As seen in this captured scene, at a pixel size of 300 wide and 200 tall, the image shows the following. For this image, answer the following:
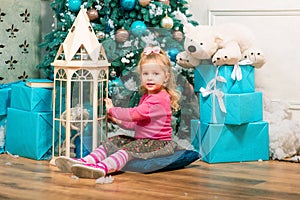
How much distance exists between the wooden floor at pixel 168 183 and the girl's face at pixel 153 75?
0.43 metres

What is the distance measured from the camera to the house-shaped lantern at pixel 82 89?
3166 millimetres

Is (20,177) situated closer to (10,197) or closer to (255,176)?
(10,197)

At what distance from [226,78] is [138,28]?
1.86ft

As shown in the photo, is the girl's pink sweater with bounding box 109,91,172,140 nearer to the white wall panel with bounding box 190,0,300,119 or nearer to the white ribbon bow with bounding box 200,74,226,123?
the white ribbon bow with bounding box 200,74,226,123

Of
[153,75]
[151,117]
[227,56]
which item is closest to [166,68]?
[153,75]


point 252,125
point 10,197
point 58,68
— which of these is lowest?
point 10,197

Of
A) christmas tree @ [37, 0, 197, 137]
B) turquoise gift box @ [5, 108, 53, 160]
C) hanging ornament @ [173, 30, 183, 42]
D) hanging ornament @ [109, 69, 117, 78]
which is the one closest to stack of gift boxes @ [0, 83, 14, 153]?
turquoise gift box @ [5, 108, 53, 160]

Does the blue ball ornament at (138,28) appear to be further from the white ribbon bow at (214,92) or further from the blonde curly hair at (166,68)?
the white ribbon bow at (214,92)

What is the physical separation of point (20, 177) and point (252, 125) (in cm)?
125

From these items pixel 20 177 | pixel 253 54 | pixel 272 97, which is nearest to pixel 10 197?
pixel 20 177

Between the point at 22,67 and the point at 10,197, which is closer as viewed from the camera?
the point at 10,197

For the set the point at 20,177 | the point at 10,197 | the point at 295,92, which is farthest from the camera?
the point at 295,92

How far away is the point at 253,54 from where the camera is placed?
3428 mm

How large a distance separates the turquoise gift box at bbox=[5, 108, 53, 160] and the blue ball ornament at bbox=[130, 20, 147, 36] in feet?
2.08
